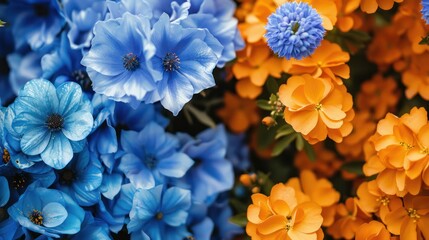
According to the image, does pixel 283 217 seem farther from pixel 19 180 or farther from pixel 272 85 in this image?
pixel 19 180

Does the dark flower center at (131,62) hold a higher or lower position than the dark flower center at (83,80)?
higher

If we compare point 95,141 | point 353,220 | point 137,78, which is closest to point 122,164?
point 95,141

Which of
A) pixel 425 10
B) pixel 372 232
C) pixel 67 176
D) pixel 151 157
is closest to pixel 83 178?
pixel 67 176

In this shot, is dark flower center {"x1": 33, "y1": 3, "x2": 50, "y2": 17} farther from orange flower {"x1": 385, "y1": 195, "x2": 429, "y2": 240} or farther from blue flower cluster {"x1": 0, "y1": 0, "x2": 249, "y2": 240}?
orange flower {"x1": 385, "y1": 195, "x2": 429, "y2": 240}

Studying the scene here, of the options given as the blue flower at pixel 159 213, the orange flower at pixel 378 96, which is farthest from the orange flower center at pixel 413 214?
the blue flower at pixel 159 213

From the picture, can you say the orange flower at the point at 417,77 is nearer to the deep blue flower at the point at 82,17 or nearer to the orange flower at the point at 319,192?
the orange flower at the point at 319,192
